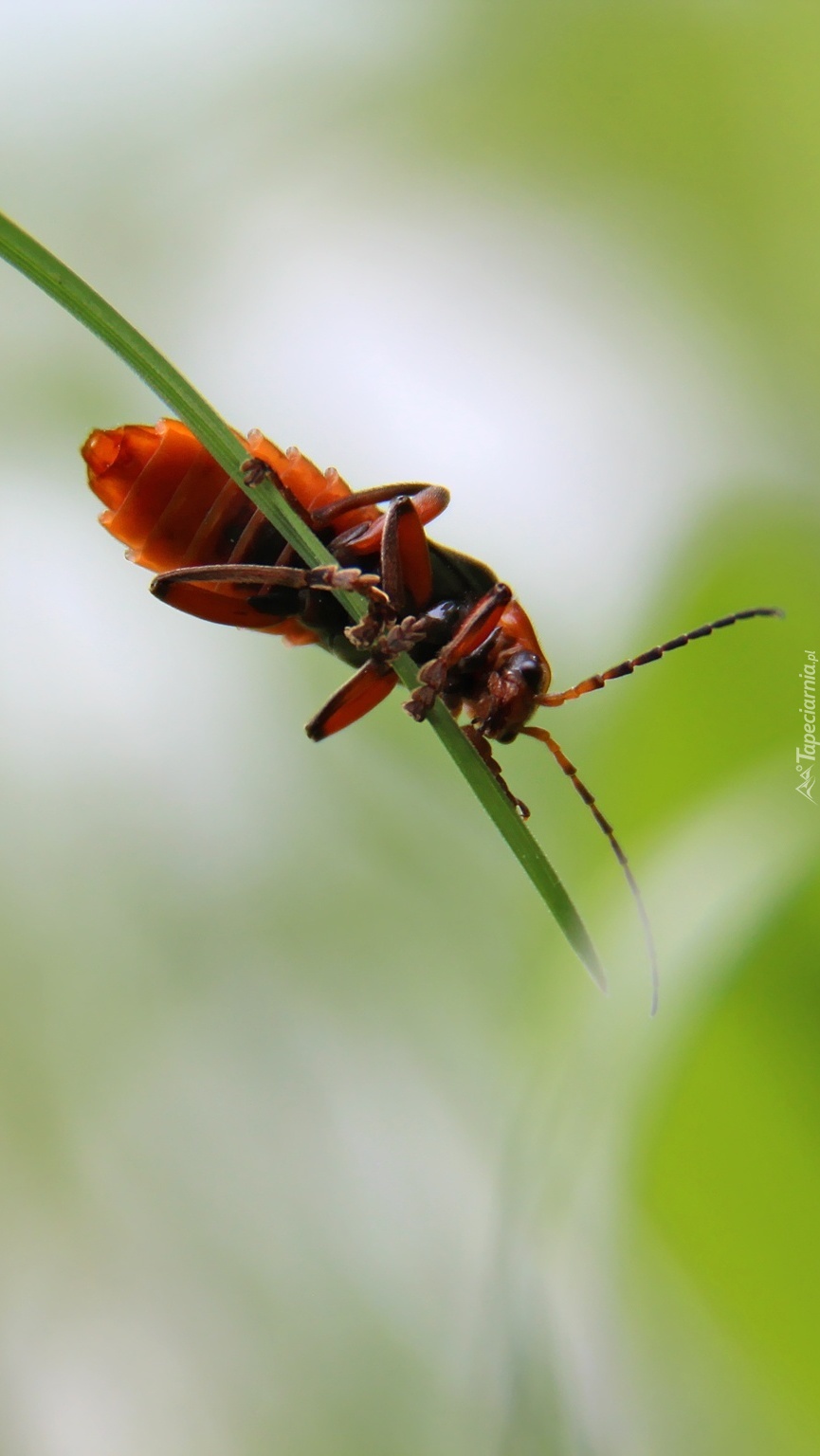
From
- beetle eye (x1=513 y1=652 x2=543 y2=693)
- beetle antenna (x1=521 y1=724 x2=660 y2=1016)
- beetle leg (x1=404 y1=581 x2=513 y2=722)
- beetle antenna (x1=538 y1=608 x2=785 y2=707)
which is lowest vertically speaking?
beetle antenna (x1=521 y1=724 x2=660 y2=1016)

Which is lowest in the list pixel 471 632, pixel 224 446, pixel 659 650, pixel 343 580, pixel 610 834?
pixel 610 834

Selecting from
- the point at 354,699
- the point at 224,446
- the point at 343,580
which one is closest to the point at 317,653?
the point at 354,699

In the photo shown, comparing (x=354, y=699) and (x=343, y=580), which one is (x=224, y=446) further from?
(x=354, y=699)

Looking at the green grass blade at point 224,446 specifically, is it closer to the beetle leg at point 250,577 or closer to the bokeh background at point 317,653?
the beetle leg at point 250,577

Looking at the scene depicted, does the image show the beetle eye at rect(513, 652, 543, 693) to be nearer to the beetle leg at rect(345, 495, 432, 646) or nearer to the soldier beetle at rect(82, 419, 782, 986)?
the soldier beetle at rect(82, 419, 782, 986)

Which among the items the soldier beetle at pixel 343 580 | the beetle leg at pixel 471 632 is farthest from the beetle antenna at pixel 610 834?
the beetle leg at pixel 471 632

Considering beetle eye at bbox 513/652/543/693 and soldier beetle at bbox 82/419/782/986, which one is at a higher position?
soldier beetle at bbox 82/419/782/986

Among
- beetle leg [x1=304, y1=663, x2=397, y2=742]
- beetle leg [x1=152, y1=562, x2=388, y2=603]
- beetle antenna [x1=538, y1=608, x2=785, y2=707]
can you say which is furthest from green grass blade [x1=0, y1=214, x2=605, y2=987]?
beetle antenna [x1=538, y1=608, x2=785, y2=707]

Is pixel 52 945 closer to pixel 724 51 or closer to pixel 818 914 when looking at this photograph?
pixel 818 914
